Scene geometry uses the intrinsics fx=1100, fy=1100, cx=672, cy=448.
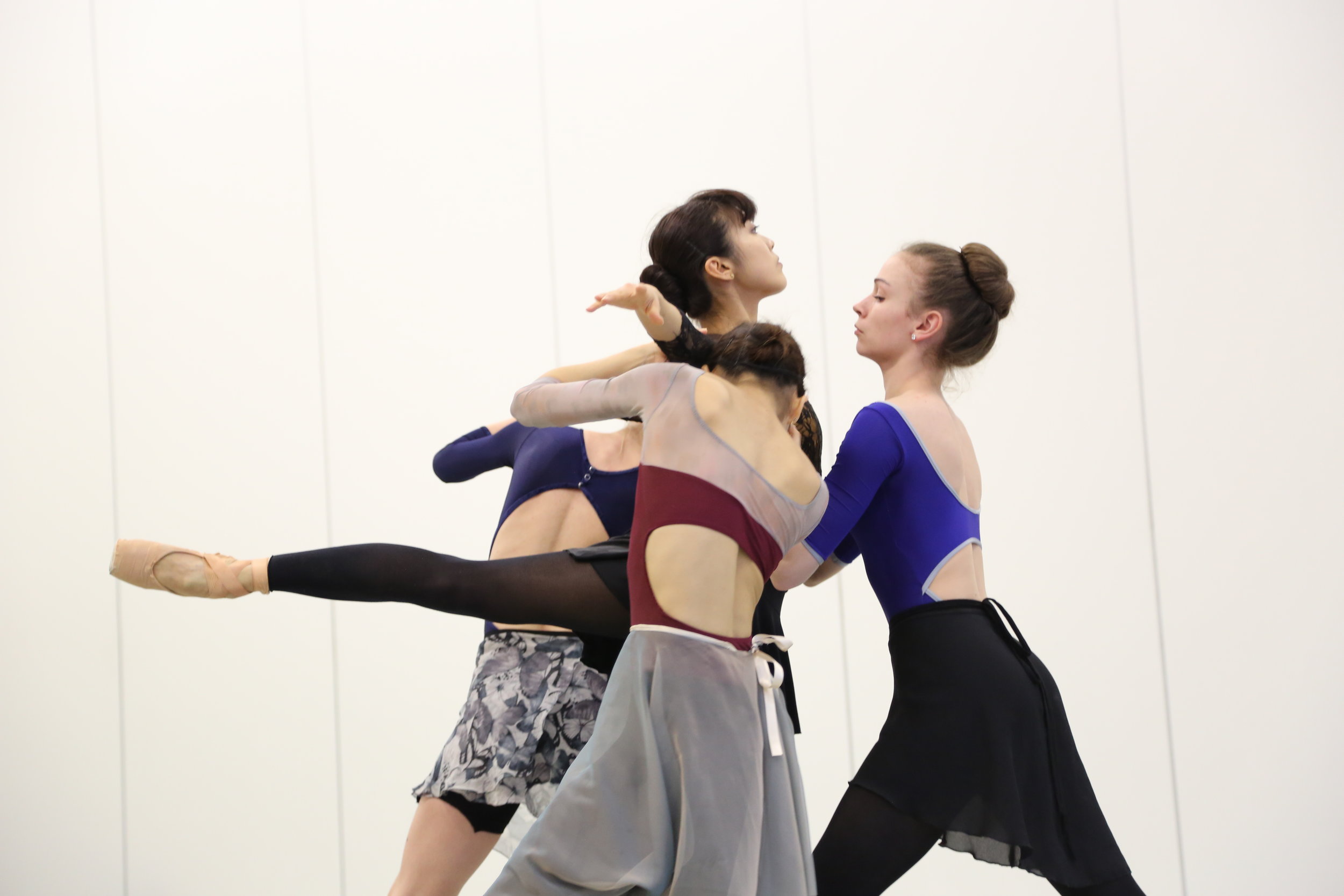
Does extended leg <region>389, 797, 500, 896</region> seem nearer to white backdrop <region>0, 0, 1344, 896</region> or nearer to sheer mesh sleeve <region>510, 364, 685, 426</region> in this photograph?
sheer mesh sleeve <region>510, 364, 685, 426</region>

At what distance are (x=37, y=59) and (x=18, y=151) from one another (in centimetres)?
34

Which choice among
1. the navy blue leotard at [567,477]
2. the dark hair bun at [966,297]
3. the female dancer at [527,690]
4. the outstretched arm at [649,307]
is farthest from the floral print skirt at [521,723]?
the dark hair bun at [966,297]

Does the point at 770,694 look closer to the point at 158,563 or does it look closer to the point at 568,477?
the point at 568,477

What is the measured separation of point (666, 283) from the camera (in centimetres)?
224

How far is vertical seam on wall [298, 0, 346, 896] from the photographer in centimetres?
363

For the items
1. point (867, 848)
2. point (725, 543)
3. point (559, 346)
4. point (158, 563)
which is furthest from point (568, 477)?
point (559, 346)

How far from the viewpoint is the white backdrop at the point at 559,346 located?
347 centimetres

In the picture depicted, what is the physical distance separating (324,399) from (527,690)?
6.66ft

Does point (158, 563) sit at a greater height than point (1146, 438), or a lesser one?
lesser

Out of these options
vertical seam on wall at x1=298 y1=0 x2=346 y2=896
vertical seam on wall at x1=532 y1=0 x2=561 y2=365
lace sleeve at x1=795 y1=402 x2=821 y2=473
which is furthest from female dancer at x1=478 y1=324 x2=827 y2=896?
vertical seam on wall at x1=298 y1=0 x2=346 y2=896

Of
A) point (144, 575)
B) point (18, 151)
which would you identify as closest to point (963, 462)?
point (144, 575)

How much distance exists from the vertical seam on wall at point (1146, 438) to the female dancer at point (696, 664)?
2081 millimetres

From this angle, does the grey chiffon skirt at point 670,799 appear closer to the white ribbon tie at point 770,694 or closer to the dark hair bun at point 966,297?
the white ribbon tie at point 770,694

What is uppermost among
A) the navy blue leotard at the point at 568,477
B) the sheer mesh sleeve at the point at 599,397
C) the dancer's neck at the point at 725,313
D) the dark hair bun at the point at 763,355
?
the dancer's neck at the point at 725,313
